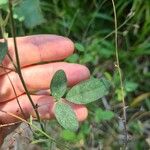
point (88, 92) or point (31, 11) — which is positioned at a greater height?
point (31, 11)

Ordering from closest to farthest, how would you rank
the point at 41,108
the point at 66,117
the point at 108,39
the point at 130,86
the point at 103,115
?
the point at 66,117
the point at 41,108
the point at 103,115
the point at 130,86
the point at 108,39

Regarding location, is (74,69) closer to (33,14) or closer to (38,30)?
(33,14)

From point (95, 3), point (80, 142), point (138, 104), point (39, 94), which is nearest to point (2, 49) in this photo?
point (39, 94)

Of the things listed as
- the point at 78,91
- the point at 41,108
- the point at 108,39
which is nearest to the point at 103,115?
the point at 41,108

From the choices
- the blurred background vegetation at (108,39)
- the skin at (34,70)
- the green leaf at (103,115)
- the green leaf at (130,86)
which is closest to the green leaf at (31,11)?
the skin at (34,70)

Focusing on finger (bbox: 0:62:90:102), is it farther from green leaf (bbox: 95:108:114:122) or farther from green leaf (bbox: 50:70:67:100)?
green leaf (bbox: 95:108:114:122)

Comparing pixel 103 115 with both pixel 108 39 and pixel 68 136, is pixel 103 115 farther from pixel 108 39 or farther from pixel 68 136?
pixel 108 39
